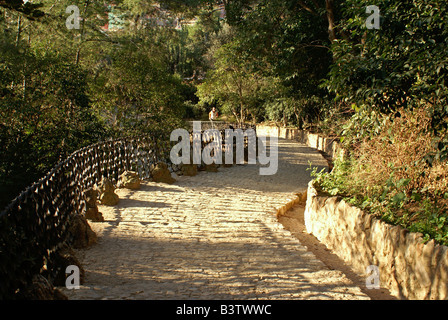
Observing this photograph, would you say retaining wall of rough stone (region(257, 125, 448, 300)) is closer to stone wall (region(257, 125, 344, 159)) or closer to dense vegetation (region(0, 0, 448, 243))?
dense vegetation (region(0, 0, 448, 243))

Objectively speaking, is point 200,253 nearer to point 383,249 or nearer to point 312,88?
point 383,249

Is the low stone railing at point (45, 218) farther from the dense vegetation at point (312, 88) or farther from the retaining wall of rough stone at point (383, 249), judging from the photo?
the retaining wall of rough stone at point (383, 249)

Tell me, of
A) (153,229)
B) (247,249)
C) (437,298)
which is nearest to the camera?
(437,298)

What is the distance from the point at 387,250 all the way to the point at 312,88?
460 inches

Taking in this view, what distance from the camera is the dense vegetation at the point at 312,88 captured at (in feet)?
16.3

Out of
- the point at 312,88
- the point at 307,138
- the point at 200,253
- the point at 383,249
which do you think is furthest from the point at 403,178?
the point at 307,138

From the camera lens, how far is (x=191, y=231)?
6.33 m

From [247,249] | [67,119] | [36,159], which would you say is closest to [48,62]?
[67,119]

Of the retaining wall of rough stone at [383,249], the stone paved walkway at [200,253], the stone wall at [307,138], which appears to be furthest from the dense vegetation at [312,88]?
the stone paved walkway at [200,253]

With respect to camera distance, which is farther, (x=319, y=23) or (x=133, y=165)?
(x=319, y=23)

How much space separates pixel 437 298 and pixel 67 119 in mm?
9794

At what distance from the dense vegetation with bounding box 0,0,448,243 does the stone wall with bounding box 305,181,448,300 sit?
0.22 m

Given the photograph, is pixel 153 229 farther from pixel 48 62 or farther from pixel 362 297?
pixel 48 62

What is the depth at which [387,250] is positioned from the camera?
14.9ft
